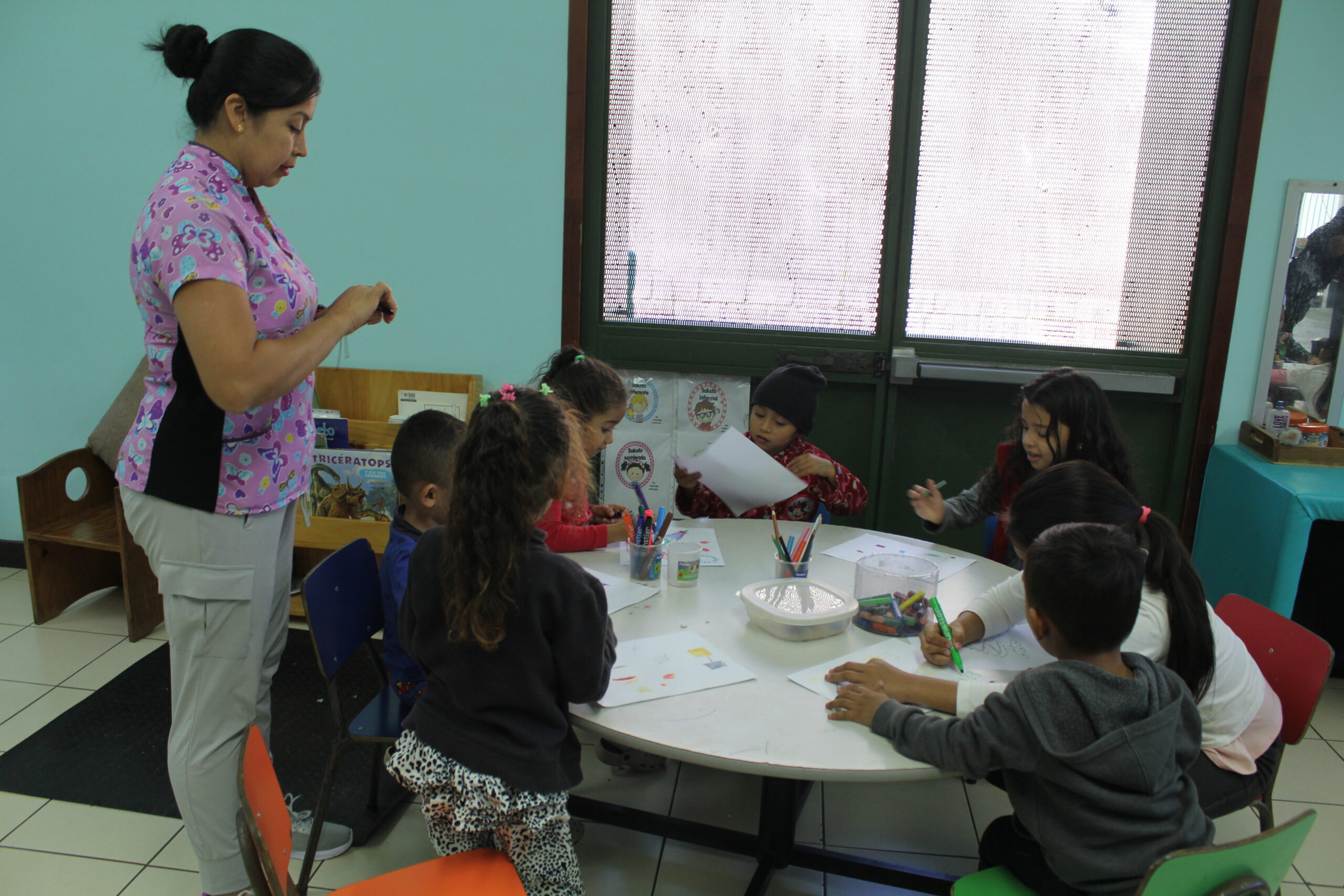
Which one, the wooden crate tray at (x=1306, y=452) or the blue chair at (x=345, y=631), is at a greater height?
the wooden crate tray at (x=1306, y=452)

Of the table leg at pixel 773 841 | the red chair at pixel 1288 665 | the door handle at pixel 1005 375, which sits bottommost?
the table leg at pixel 773 841

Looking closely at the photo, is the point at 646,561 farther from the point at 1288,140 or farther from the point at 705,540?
the point at 1288,140

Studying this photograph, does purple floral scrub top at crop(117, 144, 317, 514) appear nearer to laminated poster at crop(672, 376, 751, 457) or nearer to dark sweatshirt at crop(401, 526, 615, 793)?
dark sweatshirt at crop(401, 526, 615, 793)

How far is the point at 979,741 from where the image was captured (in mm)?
1256

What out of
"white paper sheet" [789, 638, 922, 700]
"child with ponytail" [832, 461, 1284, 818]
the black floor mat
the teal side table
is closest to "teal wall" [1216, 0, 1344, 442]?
the teal side table

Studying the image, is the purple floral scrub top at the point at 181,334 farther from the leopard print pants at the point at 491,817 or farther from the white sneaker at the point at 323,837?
the white sneaker at the point at 323,837

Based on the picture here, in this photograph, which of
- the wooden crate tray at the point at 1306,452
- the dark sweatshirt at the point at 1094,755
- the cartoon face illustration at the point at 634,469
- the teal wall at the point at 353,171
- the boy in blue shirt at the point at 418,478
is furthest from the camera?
the cartoon face illustration at the point at 634,469

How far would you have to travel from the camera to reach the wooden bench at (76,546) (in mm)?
3072

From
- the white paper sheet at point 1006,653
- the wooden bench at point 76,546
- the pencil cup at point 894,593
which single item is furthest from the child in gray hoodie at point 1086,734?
the wooden bench at point 76,546

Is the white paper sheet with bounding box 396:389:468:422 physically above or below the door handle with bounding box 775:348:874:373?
below

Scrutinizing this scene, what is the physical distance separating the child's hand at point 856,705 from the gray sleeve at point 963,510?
1226 millimetres

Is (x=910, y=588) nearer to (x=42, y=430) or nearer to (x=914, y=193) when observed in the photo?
(x=914, y=193)

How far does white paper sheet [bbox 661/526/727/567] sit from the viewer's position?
2062mm

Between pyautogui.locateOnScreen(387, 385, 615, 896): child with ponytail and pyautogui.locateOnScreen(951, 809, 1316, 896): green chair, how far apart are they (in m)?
0.78
